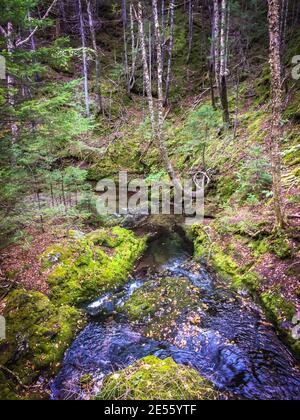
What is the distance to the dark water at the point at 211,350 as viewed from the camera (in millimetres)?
4707

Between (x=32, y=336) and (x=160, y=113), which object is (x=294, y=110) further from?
(x=32, y=336)

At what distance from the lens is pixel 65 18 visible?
84.9 feet

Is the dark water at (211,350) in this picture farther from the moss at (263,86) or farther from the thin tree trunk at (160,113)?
the moss at (263,86)

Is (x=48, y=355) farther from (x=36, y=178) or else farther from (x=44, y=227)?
(x=36, y=178)

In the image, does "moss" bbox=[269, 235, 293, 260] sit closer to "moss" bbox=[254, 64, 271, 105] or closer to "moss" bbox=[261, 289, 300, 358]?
"moss" bbox=[261, 289, 300, 358]

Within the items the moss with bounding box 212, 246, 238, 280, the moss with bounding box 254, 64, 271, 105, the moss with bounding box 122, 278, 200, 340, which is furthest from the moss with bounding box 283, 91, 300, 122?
the moss with bounding box 122, 278, 200, 340

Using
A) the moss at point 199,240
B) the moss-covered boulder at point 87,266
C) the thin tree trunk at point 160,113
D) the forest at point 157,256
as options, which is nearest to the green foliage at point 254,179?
the forest at point 157,256

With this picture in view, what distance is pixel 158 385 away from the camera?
12.7 ft

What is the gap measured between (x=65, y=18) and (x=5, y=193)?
86.6 ft

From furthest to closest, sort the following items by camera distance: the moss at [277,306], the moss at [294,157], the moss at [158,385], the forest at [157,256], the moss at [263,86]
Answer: the moss at [263,86], the moss at [294,157], the moss at [277,306], the forest at [157,256], the moss at [158,385]

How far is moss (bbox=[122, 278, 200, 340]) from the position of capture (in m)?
6.36

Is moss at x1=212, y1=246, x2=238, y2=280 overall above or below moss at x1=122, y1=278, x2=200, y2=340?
above

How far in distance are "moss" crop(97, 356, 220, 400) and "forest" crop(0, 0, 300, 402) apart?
20 millimetres

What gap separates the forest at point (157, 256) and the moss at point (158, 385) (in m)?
0.02
